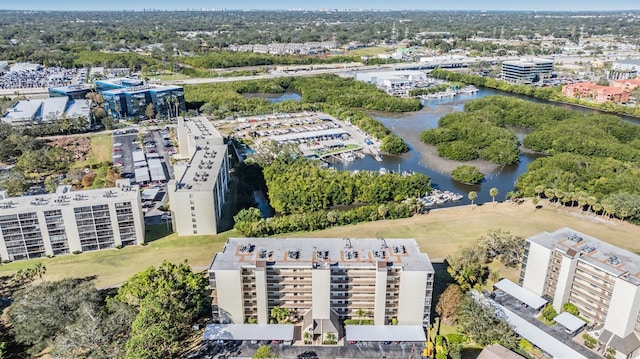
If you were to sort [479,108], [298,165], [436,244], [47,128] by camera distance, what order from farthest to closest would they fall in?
[479,108], [47,128], [298,165], [436,244]

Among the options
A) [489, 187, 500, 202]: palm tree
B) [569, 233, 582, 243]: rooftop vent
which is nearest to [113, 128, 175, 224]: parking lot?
[489, 187, 500, 202]: palm tree

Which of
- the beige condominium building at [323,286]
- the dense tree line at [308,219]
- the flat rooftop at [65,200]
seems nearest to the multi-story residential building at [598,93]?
the dense tree line at [308,219]

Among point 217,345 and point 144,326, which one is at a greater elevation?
point 144,326

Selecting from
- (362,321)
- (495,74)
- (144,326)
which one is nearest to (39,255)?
(144,326)

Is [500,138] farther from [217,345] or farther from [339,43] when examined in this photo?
[339,43]

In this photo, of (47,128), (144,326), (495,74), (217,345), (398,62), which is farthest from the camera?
(398,62)

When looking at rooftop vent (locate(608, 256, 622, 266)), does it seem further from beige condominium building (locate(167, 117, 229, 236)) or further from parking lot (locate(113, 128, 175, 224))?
parking lot (locate(113, 128, 175, 224))

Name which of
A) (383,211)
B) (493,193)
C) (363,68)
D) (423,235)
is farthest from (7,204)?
(363,68)
